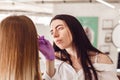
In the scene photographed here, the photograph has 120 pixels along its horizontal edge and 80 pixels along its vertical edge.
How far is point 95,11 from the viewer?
5.59m

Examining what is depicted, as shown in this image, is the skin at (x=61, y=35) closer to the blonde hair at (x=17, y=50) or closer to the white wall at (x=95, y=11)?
the blonde hair at (x=17, y=50)

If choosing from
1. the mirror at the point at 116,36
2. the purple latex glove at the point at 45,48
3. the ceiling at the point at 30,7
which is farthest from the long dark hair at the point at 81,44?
the ceiling at the point at 30,7

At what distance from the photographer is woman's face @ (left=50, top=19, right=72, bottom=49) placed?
1562 millimetres

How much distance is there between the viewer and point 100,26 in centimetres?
565

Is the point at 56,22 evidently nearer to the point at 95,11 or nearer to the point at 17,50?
the point at 17,50

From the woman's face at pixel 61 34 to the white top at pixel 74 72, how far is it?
155mm

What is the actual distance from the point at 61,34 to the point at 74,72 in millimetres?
273

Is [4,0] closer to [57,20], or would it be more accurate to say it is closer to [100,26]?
[100,26]

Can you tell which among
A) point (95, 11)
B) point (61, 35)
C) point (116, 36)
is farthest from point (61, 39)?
point (116, 36)

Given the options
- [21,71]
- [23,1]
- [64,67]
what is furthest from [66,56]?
[23,1]

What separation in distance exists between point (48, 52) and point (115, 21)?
4489 mm

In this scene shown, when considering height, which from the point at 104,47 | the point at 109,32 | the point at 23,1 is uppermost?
the point at 23,1

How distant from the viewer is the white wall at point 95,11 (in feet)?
17.8

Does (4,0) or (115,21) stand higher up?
(4,0)
